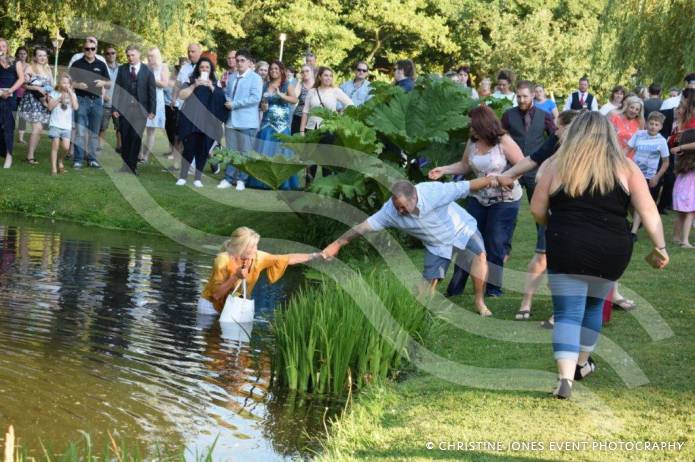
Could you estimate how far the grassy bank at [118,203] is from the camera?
17.2 m

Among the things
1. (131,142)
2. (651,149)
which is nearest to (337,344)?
(651,149)

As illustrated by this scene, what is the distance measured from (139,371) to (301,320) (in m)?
1.36

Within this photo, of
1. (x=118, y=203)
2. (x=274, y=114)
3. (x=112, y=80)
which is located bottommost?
(x=118, y=203)

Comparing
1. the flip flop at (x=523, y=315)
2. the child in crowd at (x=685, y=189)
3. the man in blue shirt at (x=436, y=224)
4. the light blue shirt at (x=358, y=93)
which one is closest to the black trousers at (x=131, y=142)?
the light blue shirt at (x=358, y=93)

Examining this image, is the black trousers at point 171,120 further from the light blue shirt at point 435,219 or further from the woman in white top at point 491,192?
the light blue shirt at point 435,219

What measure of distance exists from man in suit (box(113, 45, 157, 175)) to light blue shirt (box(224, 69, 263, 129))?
1.70 metres

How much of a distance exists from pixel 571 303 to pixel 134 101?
Result: 1402cm

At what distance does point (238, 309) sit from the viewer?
11008 mm

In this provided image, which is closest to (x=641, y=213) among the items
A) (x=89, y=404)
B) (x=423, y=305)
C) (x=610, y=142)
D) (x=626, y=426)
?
(x=610, y=142)

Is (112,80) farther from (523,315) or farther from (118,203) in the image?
(523,315)

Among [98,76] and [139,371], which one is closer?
[139,371]

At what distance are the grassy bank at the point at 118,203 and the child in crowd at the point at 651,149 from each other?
16.2ft

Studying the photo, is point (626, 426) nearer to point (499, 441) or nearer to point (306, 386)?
point (499, 441)

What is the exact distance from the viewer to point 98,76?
2103 cm
